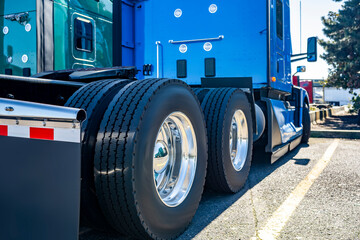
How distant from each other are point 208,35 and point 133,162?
3209 millimetres

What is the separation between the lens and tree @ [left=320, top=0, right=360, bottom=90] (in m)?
19.9

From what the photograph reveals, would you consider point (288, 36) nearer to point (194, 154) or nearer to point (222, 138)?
point (222, 138)

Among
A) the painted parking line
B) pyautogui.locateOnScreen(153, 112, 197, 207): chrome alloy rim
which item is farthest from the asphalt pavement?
pyautogui.locateOnScreen(153, 112, 197, 207): chrome alloy rim

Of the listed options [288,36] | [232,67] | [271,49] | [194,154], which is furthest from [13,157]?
[288,36]

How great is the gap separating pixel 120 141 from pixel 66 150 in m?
0.42

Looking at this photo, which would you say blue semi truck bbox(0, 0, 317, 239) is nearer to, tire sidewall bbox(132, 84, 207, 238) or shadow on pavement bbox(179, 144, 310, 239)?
tire sidewall bbox(132, 84, 207, 238)

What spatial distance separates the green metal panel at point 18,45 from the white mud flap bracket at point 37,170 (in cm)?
296

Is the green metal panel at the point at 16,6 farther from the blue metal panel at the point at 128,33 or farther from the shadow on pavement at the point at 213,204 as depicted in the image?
the shadow on pavement at the point at 213,204

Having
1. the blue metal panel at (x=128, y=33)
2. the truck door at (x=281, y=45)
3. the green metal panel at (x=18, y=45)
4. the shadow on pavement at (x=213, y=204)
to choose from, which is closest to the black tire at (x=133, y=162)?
the shadow on pavement at (x=213, y=204)

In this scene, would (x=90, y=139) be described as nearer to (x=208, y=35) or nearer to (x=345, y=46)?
(x=208, y=35)

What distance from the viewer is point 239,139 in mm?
3758

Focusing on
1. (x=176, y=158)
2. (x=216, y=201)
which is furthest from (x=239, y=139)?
(x=176, y=158)

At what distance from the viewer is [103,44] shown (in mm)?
4723

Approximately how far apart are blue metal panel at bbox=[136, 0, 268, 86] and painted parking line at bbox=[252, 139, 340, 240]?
4.41 feet
